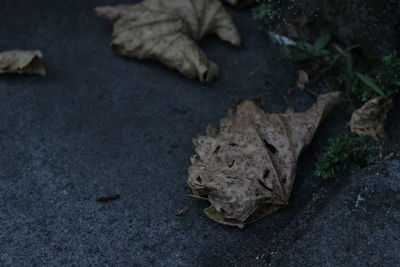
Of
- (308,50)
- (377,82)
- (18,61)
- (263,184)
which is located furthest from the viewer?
(308,50)

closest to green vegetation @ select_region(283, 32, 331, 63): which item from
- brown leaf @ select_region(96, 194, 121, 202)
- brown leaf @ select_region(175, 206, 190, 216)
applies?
brown leaf @ select_region(175, 206, 190, 216)

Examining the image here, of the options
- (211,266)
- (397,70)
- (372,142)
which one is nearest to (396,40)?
(397,70)

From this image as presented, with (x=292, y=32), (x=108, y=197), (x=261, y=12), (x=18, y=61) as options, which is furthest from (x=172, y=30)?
(x=108, y=197)

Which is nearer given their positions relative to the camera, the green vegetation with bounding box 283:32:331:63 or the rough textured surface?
the rough textured surface

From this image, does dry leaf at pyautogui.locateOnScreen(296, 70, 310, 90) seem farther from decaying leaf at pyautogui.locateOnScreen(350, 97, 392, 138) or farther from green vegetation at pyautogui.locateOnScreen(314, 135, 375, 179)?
green vegetation at pyautogui.locateOnScreen(314, 135, 375, 179)

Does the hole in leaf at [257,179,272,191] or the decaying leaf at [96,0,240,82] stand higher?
the decaying leaf at [96,0,240,82]

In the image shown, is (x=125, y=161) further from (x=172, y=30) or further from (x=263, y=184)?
(x=172, y=30)

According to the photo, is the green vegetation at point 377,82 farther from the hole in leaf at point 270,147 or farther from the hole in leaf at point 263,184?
the hole in leaf at point 263,184
